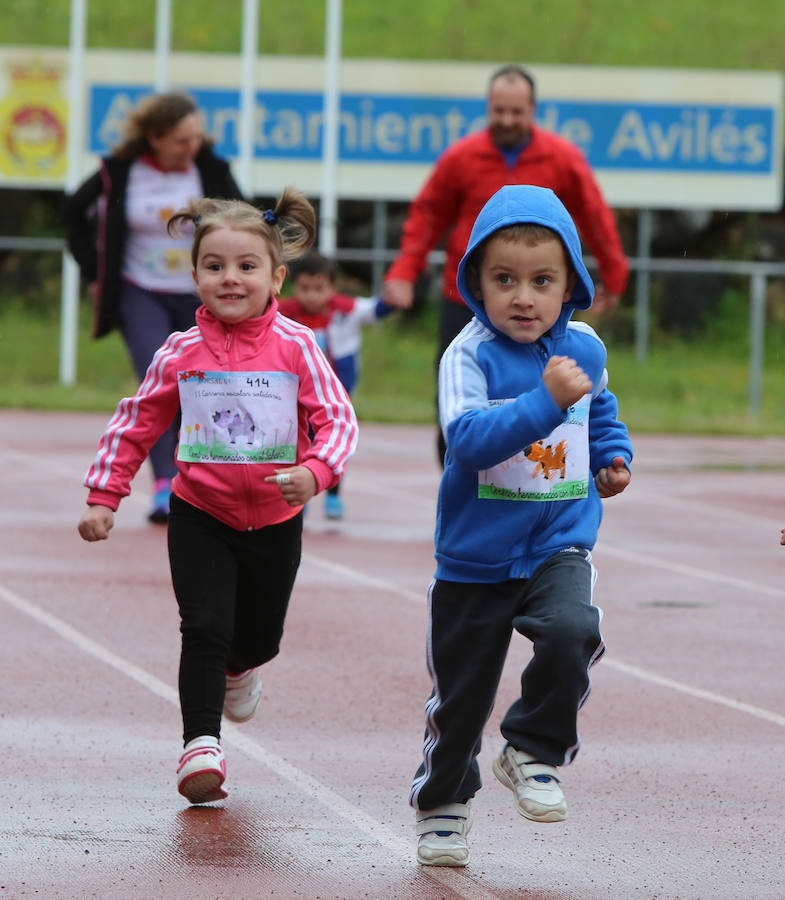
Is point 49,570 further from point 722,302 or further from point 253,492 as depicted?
point 722,302

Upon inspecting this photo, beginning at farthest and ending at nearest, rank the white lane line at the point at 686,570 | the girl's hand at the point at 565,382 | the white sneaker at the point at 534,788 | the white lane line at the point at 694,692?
the white lane line at the point at 686,570 → the white lane line at the point at 694,692 → the white sneaker at the point at 534,788 → the girl's hand at the point at 565,382

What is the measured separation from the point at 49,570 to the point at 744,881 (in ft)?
16.4

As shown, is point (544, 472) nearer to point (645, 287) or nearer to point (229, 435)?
point (229, 435)

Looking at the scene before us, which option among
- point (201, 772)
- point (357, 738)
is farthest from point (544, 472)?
point (357, 738)

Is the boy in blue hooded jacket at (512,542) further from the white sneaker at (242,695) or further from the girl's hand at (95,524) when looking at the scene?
the white sneaker at (242,695)

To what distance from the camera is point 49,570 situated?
8680 mm

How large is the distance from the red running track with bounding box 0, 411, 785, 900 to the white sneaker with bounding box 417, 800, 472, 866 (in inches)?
1.5

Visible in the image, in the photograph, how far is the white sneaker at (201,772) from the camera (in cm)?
467

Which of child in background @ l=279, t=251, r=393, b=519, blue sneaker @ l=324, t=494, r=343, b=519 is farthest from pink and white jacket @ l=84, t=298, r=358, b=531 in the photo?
blue sneaker @ l=324, t=494, r=343, b=519

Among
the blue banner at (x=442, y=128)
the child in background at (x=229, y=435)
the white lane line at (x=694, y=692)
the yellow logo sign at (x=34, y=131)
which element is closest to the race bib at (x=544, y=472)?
the child in background at (x=229, y=435)

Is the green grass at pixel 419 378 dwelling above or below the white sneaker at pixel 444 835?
above

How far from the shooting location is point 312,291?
10.4 m

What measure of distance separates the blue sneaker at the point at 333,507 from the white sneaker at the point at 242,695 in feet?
17.4

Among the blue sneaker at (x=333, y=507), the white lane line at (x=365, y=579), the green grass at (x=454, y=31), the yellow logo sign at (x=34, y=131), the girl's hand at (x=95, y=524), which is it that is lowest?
the white lane line at (x=365, y=579)
